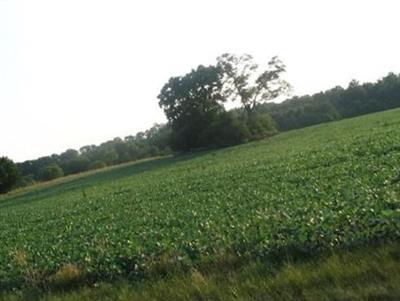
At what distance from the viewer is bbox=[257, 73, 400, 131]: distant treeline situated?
312 ft

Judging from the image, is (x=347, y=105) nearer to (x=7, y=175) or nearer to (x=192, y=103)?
(x=192, y=103)

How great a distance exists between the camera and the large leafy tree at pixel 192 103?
75.3 m

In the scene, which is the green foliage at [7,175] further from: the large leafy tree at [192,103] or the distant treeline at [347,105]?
the distant treeline at [347,105]

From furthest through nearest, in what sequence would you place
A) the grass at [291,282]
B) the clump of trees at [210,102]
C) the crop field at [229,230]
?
the clump of trees at [210,102], the crop field at [229,230], the grass at [291,282]

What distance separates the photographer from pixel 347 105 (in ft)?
331

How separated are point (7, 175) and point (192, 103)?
27.1m

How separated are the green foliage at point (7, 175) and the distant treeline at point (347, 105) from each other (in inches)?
1610

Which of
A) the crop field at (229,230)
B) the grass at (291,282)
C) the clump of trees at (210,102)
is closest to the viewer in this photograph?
the grass at (291,282)

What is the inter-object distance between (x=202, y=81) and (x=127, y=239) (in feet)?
220

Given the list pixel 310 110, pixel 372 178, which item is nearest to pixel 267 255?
pixel 372 178

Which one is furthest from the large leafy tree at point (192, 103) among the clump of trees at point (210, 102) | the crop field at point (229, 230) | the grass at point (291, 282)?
the grass at point (291, 282)

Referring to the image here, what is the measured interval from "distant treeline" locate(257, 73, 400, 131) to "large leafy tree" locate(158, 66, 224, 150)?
16.9 meters

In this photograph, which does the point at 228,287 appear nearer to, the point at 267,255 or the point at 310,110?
the point at 267,255

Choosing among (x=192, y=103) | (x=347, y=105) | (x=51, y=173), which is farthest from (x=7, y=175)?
(x=347, y=105)
